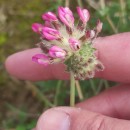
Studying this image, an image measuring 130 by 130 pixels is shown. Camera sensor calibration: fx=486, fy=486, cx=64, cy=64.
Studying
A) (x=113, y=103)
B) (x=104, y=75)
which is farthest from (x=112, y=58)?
(x=113, y=103)

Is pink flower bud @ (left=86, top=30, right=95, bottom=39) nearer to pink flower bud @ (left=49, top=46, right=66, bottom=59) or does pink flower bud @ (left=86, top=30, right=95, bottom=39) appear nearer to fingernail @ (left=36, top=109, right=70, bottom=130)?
pink flower bud @ (left=49, top=46, right=66, bottom=59)

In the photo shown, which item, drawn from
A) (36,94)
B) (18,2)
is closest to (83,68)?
(36,94)

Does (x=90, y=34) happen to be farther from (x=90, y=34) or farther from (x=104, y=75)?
(x=104, y=75)

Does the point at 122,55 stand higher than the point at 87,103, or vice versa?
the point at 122,55

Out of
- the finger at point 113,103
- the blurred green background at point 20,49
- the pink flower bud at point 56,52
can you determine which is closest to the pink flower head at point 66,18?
the pink flower bud at point 56,52

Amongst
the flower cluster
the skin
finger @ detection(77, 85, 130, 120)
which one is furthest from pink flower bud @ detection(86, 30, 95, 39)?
finger @ detection(77, 85, 130, 120)

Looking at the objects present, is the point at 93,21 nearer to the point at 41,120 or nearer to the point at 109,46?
the point at 109,46

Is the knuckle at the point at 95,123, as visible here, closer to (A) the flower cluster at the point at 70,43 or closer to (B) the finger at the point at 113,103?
(A) the flower cluster at the point at 70,43
